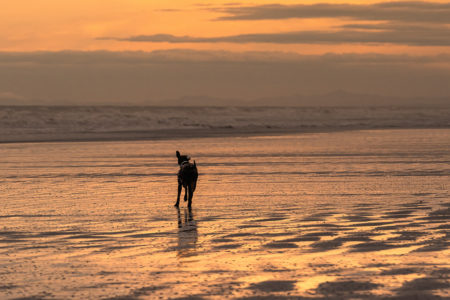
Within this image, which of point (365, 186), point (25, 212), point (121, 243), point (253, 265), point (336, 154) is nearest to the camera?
point (253, 265)

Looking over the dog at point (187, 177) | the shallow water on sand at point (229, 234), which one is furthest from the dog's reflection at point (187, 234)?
the dog at point (187, 177)

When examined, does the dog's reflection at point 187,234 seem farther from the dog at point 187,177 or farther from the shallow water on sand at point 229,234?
the dog at point 187,177

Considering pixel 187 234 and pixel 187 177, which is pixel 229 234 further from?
pixel 187 177

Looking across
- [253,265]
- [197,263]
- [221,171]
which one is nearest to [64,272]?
[197,263]

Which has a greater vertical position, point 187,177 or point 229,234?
point 187,177

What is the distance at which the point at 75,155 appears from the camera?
29.8 m

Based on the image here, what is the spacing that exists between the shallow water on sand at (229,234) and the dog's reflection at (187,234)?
28mm

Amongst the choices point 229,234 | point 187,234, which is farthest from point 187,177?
point 229,234

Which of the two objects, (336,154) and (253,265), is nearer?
(253,265)

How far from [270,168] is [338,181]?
4509mm

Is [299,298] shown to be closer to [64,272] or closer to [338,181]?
[64,272]

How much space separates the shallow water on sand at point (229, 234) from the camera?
752cm

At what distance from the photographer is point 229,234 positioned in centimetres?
1076

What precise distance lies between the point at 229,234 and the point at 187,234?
0.62 meters
